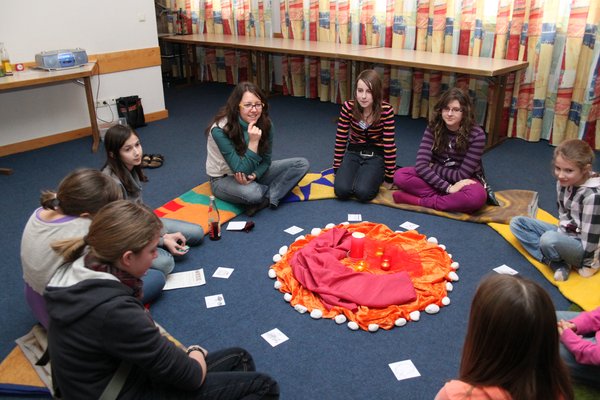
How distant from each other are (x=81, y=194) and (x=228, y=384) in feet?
3.03

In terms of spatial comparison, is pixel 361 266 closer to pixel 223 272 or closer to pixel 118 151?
pixel 223 272

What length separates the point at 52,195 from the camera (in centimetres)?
201

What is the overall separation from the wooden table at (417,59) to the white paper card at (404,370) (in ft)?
9.36

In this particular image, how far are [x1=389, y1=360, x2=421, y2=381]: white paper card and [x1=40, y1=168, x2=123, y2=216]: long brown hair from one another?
135 cm

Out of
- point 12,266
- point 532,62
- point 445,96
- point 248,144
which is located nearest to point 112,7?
point 248,144

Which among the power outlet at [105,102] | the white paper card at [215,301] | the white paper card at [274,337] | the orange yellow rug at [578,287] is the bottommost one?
the white paper card at [274,337]

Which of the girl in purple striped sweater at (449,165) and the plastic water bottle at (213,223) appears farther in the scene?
the girl in purple striped sweater at (449,165)

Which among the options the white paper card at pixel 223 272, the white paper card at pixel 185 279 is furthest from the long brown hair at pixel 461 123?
the white paper card at pixel 185 279

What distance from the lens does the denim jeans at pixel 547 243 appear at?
8.59 ft

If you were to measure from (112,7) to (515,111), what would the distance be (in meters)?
4.18

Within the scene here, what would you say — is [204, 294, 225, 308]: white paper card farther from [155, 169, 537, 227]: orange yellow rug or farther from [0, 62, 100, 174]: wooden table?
[0, 62, 100, 174]: wooden table

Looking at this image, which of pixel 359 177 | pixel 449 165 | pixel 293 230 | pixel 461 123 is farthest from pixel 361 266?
pixel 461 123

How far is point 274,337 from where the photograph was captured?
2.29 meters

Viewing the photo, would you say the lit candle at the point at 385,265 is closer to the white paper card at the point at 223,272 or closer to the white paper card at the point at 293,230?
the white paper card at the point at 293,230
